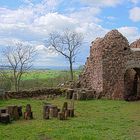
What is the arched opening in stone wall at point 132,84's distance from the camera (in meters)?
30.1

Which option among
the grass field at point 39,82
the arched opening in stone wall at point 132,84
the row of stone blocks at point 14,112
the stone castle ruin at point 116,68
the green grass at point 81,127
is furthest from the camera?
the grass field at point 39,82

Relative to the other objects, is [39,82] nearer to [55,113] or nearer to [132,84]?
[132,84]

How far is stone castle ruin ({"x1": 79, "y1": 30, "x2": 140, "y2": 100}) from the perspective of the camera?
29.9 m

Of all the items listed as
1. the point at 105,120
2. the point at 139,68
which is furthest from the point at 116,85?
the point at 105,120

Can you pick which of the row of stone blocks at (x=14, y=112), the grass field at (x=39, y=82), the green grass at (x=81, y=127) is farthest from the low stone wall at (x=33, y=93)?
the row of stone blocks at (x=14, y=112)

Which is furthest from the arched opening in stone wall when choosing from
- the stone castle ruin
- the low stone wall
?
the low stone wall

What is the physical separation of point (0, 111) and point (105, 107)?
27.8ft

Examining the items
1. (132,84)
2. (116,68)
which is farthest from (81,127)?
(132,84)

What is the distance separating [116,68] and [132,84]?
1.93 metres

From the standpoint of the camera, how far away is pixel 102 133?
14.9 meters

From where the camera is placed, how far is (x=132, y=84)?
101ft

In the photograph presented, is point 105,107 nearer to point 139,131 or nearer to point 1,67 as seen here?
point 139,131

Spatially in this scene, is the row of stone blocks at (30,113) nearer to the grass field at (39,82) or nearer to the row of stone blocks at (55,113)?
the row of stone blocks at (55,113)

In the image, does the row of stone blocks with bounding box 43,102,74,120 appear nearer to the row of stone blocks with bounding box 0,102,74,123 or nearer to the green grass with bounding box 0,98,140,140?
the row of stone blocks with bounding box 0,102,74,123
